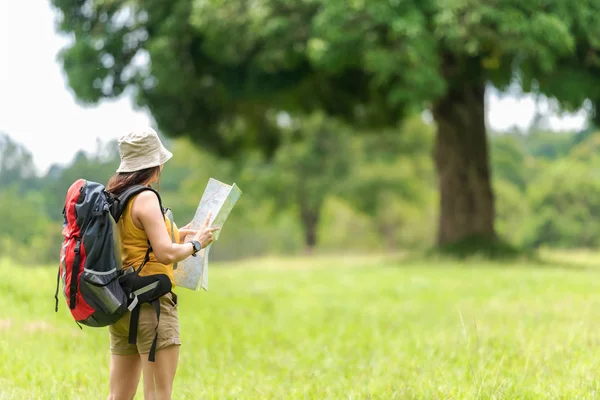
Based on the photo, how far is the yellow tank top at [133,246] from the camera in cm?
379

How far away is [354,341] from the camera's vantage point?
8289 millimetres

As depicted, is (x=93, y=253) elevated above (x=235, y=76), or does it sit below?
below

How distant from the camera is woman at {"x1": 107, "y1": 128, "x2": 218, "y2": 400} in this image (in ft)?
12.3

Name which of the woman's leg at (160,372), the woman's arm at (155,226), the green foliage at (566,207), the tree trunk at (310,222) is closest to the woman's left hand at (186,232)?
the woman's arm at (155,226)

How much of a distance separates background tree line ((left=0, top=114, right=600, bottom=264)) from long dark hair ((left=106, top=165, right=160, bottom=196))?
9.14 feet

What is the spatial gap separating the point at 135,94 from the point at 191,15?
3.81 m

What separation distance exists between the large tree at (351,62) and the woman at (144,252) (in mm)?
10824

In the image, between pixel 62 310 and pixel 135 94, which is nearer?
pixel 62 310

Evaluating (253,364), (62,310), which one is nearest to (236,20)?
(62,310)

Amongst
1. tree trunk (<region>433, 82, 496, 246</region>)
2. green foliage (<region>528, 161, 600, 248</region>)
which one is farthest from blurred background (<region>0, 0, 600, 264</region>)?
green foliage (<region>528, 161, 600, 248</region>)

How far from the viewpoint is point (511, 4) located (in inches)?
580

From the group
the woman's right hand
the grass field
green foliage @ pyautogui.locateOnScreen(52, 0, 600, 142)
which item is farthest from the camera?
green foliage @ pyautogui.locateOnScreen(52, 0, 600, 142)

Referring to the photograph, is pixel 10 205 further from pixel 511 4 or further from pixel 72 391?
pixel 72 391

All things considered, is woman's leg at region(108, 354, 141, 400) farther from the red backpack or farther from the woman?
the red backpack
